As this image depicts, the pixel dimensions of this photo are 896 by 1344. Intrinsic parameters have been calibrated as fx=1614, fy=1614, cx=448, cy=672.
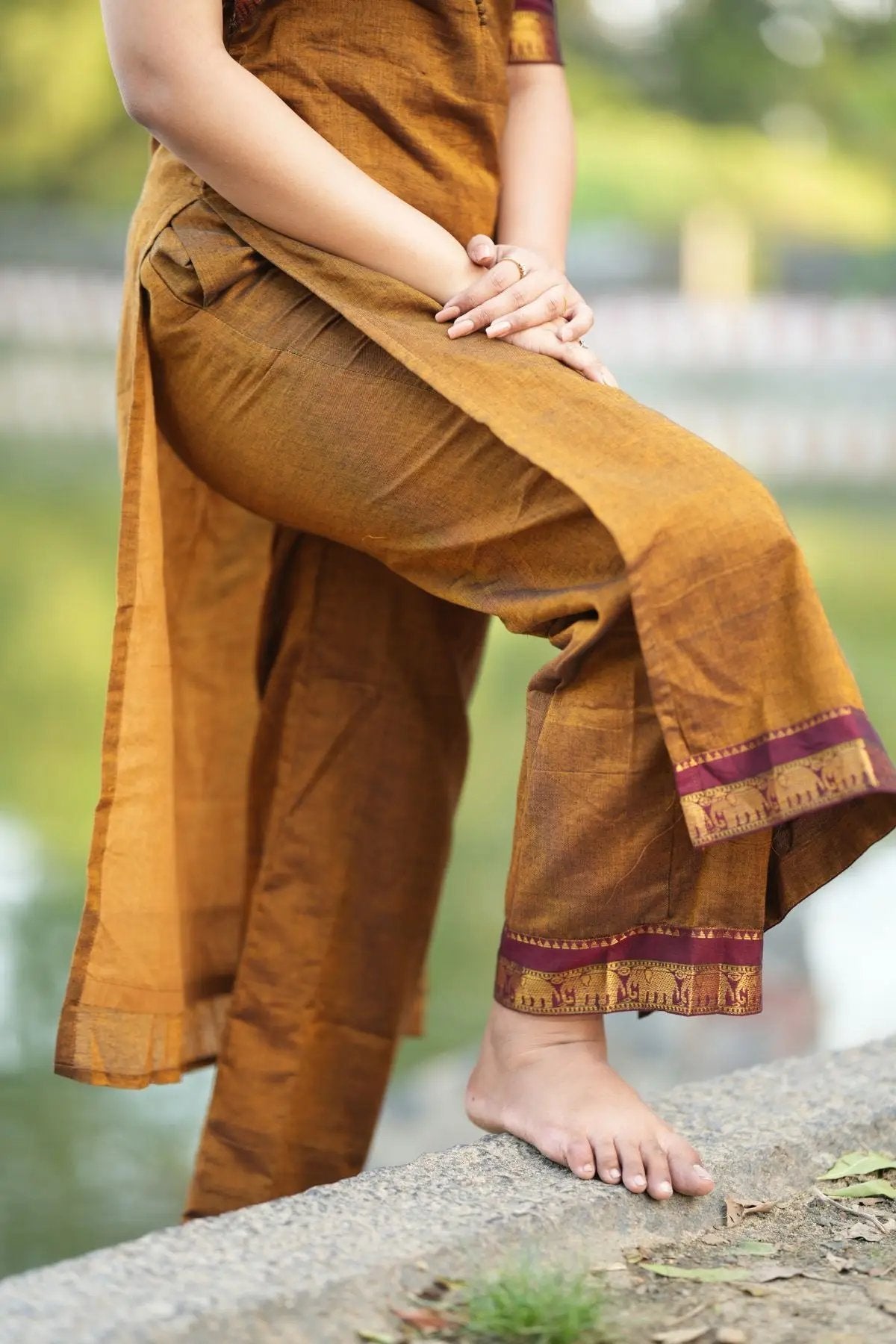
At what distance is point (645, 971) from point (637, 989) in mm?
12

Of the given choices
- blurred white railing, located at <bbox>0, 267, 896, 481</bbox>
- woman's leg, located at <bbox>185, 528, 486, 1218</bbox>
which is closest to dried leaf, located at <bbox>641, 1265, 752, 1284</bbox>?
woman's leg, located at <bbox>185, 528, 486, 1218</bbox>

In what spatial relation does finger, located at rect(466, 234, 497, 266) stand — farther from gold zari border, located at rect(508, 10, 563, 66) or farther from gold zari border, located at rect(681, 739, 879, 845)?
gold zari border, located at rect(681, 739, 879, 845)

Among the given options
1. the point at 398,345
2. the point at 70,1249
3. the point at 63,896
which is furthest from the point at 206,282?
the point at 63,896

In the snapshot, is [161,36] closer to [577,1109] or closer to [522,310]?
[522,310]

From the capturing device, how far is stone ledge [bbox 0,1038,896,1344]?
0.80 metres

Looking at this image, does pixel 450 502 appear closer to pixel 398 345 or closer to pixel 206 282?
pixel 398 345

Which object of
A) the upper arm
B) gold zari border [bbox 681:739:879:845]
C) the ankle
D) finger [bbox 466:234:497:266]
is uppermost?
the upper arm

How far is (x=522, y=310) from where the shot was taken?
104cm

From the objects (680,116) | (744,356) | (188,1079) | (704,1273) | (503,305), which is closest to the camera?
(704,1273)

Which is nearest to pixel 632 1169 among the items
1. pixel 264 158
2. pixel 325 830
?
pixel 325 830

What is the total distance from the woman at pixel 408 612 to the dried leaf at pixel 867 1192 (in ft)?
0.39

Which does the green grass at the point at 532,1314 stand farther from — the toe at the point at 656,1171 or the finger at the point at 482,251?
the finger at the point at 482,251

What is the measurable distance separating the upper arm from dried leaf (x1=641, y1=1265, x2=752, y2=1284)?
30.6 inches

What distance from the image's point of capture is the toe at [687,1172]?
981 mm
